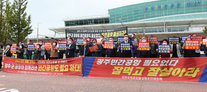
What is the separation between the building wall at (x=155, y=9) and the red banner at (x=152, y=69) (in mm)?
56564

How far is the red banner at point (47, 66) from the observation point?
7398mm

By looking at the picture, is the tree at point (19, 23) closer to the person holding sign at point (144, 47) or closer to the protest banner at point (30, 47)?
→ the protest banner at point (30, 47)

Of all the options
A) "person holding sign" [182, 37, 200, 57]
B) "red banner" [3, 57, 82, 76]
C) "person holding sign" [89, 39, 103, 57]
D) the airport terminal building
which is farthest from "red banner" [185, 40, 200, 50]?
the airport terminal building

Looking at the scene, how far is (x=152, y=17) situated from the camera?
63.6 metres

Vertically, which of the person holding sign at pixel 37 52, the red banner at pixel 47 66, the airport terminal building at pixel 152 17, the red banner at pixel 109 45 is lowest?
the red banner at pixel 47 66

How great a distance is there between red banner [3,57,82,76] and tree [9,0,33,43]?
10970 mm

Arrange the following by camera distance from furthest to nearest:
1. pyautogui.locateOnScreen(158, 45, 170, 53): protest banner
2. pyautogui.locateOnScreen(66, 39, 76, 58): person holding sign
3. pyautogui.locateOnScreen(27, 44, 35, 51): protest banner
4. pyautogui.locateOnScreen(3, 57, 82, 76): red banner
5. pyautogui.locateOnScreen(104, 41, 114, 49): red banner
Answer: pyautogui.locateOnScreen(27, 44, 35, 51): protest banner
pyautogui.locateOnScreen(66, 39, 76, 58): person holding sign
pyautogui.locateOnScreen(104, 41, 114, 49): red banner
pyautogui.locateOnScreen(158, 45, 170, 53): protest banner
pyautogui.locateOnScreen(3, 57, 82, 76): red banner

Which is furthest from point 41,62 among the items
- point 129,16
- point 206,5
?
point 206,5

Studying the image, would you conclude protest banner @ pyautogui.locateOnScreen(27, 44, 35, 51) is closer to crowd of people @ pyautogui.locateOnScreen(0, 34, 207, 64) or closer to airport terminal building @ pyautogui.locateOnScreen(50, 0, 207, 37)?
crowd of people @ pyautogui.locateOnScreen(0, 34, 207, 64)

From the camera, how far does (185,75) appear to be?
19.5 feet

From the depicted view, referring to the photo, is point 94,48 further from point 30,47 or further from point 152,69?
point 30,47

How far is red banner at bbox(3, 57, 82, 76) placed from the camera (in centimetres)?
740

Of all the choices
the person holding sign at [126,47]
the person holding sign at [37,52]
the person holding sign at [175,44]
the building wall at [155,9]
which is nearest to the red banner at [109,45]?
the person holding sign at [126,47]

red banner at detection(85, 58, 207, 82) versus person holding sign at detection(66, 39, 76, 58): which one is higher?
person holding sign at detection(66, 39, 76, 58)
